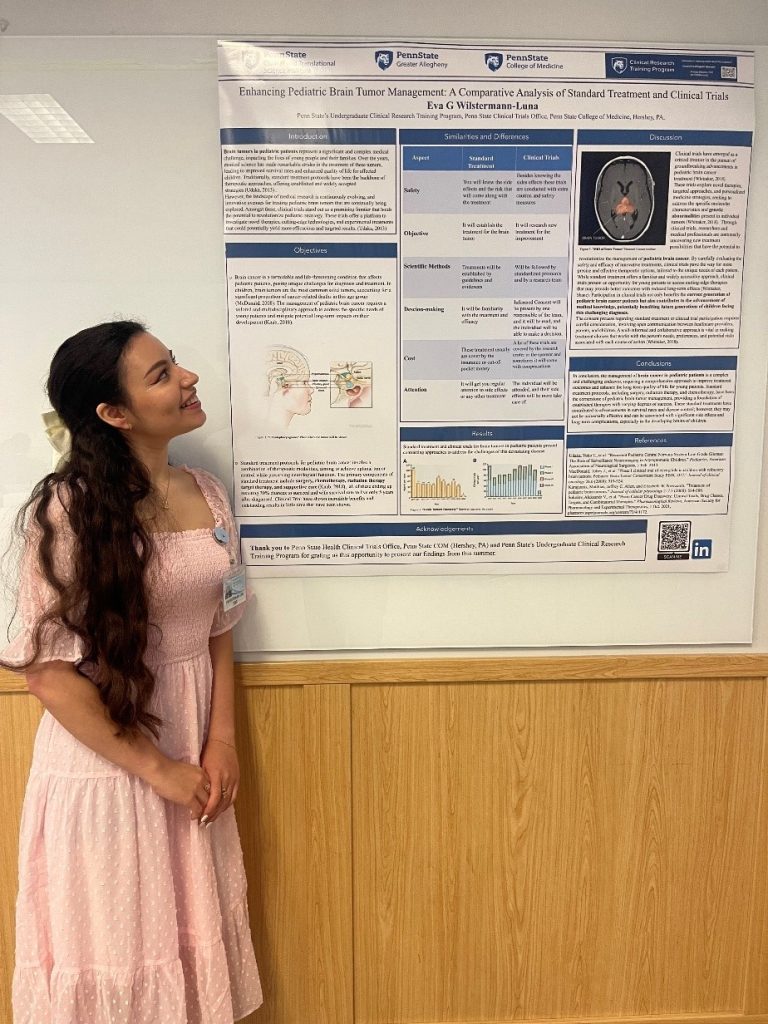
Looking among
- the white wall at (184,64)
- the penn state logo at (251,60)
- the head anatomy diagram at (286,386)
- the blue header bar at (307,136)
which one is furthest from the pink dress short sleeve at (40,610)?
the penn state logo at (251,60)

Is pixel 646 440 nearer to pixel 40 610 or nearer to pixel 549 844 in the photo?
pixel 549 844

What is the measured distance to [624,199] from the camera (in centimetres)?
152

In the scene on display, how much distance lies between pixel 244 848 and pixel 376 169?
5.08 ft

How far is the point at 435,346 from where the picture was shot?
1.54 metres

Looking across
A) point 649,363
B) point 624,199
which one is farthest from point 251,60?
point 649,363

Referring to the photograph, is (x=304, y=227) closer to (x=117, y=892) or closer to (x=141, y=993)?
(x=117, y=892)

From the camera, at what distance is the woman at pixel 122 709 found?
4.16ft

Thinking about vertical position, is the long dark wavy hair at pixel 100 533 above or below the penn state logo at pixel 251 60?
below

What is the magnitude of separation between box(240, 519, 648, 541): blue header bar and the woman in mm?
151

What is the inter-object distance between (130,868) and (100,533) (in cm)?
65

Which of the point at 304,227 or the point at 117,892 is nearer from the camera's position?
the point at 117,892

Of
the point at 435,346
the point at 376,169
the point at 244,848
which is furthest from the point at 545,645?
the point at 376,169

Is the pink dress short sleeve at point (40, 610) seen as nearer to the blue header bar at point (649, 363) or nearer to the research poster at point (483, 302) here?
the research poster at point (483, 302)

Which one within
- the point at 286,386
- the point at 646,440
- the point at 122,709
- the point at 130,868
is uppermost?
the point at 286,386
